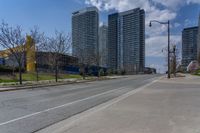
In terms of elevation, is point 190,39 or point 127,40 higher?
point 190,39

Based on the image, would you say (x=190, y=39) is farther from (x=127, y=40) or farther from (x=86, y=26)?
(x=86, y=26)

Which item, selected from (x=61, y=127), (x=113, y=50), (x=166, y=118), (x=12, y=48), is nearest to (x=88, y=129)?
(x=61, y=127)

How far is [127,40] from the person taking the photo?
442ft

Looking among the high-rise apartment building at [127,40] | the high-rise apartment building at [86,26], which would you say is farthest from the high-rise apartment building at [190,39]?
the high-rise apartment building at [86,26]

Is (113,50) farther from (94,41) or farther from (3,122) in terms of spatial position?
(3,122)

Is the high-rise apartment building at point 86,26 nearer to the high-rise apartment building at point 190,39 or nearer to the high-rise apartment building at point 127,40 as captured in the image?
the high-rise apartment building at point 127,40

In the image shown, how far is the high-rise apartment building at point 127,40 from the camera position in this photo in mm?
116250

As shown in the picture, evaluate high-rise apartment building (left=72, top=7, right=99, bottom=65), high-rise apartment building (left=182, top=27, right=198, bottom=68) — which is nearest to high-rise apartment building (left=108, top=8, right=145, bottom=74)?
high-rise apartment building (left=72, top=7, right=99, bottom=65)

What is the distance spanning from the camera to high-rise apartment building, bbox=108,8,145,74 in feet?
381

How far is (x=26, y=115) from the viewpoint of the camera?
12648mm

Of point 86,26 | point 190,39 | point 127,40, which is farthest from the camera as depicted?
point 190,39

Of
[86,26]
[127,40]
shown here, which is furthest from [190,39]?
[86,26]

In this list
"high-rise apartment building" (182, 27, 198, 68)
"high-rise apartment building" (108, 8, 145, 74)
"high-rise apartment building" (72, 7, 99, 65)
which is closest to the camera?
"high-rise apartment building" (72, 7, 99, 65)

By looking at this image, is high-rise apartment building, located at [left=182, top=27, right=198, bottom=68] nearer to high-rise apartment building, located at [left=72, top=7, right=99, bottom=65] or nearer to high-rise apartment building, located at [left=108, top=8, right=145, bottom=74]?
high-rise apartment building, located at [left=108, top=8, right=145, bottom=74]
